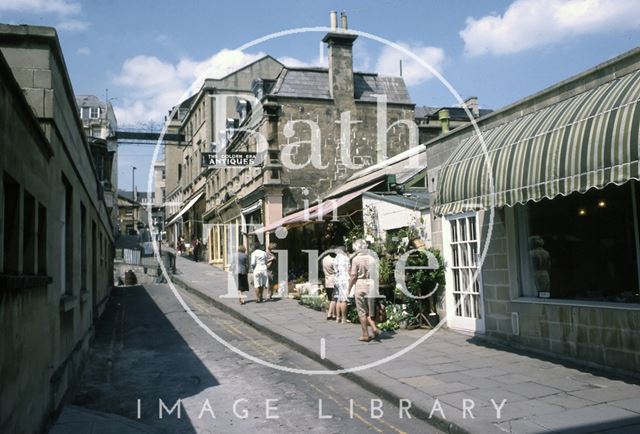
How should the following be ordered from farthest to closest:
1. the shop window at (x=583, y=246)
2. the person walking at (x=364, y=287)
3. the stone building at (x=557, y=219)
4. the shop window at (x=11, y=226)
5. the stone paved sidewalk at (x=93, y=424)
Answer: the person walking at (x=364, y=287) → the shop window at (x=583, y=246) → the stone building at (x=557, y=219) → the stone paved sidewalk at (x=93, y=424) → the shop window at (x=11, y=226)

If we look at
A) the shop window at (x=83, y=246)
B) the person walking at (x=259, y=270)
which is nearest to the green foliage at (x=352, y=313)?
the person walking at (x=259, y=270)

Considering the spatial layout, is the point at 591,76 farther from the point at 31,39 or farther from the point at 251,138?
the point at 251,138

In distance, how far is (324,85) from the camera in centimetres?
2534

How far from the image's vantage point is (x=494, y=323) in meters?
9.73

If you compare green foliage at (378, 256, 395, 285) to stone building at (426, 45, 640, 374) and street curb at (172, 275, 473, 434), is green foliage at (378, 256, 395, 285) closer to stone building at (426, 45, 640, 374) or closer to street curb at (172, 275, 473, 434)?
stone building at (426, 45, 640, 374)

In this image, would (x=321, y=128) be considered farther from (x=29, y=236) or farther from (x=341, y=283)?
(x=29, y=236)

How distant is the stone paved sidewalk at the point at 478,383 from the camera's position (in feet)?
18.0

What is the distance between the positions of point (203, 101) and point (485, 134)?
105ft

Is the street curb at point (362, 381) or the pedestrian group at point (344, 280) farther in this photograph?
the pedestrian group at point (344, 280)

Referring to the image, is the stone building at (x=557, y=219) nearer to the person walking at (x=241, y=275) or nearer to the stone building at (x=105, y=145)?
the stone building at (x=105, y=145)

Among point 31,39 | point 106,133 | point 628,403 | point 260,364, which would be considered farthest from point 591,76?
point 106,133

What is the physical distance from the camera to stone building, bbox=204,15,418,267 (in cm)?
2414

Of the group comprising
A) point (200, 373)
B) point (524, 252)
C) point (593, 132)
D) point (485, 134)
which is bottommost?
point (200, 373)

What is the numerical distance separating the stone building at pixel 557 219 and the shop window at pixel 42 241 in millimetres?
5581
